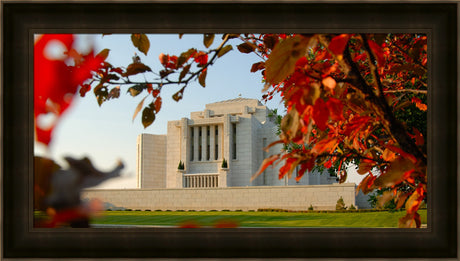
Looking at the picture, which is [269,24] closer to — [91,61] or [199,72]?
[199,72]

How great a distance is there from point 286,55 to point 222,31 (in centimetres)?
59

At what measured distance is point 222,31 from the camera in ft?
4.79

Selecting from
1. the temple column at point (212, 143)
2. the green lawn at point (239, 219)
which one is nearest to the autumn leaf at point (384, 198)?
the green lawn at point (239, 219)

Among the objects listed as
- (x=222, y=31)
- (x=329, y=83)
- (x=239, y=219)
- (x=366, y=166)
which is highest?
(x=222, y=31)

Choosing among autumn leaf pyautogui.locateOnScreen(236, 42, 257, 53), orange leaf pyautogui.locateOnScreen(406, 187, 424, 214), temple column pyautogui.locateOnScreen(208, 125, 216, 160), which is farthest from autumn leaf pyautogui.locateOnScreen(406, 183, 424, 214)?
temple column pyautogui.locateOnScreen(208, 125, 216, 160)

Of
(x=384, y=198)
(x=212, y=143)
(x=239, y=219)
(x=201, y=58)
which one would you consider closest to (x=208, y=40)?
(x=201, y=58)

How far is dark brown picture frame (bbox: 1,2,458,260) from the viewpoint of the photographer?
143cm

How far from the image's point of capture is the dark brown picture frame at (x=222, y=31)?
4.69 feet

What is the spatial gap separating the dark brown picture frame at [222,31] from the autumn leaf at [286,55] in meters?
0.53

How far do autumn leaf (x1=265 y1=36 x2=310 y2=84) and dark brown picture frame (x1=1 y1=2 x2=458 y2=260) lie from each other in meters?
0.53

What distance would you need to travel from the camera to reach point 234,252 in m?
1.43

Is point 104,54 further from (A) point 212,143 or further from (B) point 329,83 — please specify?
(A) point 212,143

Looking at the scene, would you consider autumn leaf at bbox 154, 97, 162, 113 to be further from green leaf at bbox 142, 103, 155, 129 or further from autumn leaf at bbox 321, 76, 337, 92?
autumn leaf at bbox 321, 76, 337, 92

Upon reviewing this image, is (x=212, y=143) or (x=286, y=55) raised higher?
(x=286, y=55)
